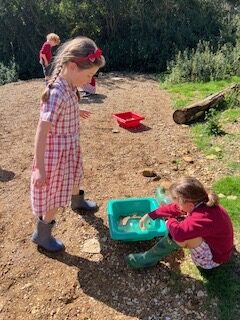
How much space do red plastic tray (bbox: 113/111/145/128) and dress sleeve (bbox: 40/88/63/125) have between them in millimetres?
2946

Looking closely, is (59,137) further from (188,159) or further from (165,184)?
(188,159)

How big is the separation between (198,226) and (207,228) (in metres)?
0.07

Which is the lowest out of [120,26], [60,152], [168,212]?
[120,26]

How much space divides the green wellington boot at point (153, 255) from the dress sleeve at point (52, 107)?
109 cm

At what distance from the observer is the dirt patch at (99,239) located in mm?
2775

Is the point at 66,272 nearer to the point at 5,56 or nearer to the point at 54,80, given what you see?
the point at 54,80

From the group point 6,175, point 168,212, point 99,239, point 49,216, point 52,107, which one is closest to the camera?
point 52,107

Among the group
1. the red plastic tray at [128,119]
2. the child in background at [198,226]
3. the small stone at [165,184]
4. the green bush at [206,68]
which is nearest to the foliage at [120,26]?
the green bush at [206,68]

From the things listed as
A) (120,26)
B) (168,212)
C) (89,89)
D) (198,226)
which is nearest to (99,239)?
(168,212)

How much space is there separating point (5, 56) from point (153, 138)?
21.1 feet

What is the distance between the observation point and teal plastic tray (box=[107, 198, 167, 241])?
3.11 m

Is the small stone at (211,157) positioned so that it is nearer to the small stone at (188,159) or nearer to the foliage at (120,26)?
the small stone at (188,159)

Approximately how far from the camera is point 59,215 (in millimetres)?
3672

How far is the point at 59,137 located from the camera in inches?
113
